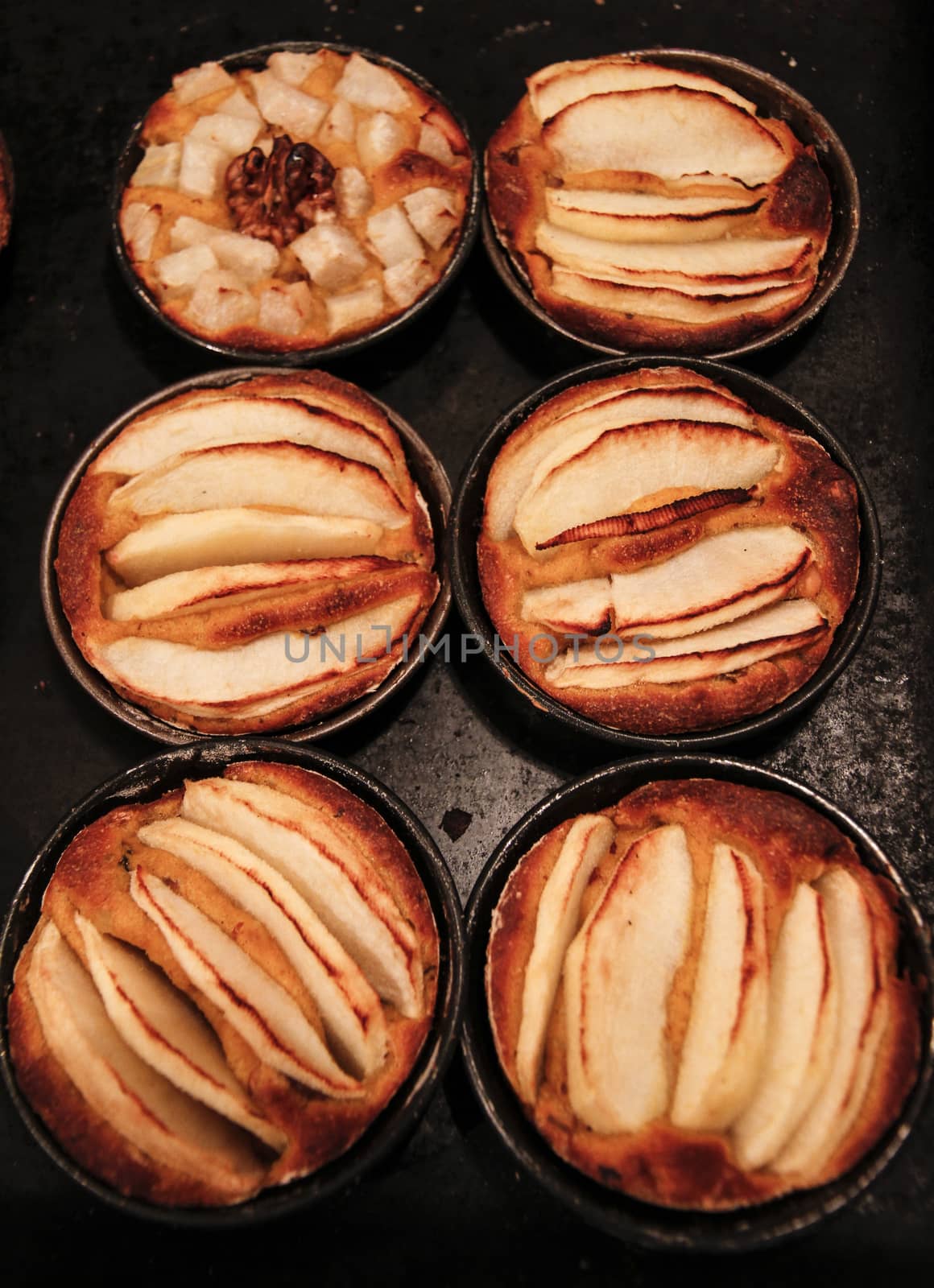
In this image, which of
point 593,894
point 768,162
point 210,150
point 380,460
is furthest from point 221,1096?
point 768,162

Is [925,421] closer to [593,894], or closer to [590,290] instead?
[590,290]

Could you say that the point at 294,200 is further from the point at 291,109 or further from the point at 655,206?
the point at 655,206

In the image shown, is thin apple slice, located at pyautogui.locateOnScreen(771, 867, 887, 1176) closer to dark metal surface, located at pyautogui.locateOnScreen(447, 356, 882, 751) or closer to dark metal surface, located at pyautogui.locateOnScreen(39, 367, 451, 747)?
dark metal surface, located at pyautogui.locateOnScreen(447, 356, 882, 751)

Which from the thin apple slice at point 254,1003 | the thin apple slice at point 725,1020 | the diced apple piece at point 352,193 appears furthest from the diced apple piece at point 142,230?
the thin apple slice at point 725,1020

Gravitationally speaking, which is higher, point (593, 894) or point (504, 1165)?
point (593, 894)

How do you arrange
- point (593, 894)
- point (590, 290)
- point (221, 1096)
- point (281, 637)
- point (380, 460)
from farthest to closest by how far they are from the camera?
point (590, 290), point (380, 460), point (281, 637), point (593, 894), point (221, 1096)

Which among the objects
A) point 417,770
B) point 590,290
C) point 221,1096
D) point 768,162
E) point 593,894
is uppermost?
point 768,162

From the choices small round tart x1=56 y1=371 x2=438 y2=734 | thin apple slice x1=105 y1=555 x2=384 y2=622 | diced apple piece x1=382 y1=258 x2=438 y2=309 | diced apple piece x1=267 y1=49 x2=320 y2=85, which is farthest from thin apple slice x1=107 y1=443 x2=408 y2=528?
diced apple piece x1=267 y1=49 x2=320 y2=85
